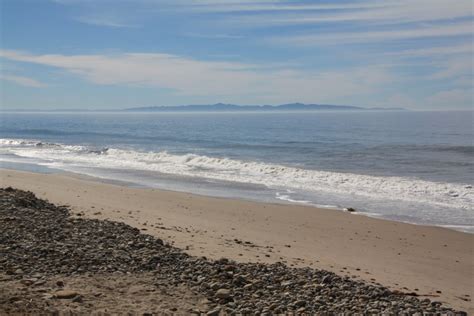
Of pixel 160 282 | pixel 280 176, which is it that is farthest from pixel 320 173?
pixel 160 282

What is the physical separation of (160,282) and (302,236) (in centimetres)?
517

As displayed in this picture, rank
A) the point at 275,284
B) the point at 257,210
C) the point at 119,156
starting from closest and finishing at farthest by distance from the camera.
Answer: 1. the point at 275,284
2. the point at 257,210
3. the point at 119,156

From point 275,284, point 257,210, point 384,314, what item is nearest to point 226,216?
point 257,210

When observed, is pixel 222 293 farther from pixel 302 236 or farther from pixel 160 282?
pixel 302 236

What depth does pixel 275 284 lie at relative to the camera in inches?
257

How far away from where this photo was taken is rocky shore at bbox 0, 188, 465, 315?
5.71m

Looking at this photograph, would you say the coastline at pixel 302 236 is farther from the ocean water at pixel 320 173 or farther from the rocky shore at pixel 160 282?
the ocean water at pixel 320 173

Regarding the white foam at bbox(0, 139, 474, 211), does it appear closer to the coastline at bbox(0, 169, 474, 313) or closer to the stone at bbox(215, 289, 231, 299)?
the coastline at bbox(0, 169, 474, 313)

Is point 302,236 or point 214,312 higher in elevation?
point 214,312

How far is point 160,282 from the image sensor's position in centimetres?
646

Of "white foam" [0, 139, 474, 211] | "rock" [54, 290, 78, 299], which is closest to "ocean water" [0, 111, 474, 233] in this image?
"white foam" [0, 139, 474, 211]

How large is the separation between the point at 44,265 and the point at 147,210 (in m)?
6.35

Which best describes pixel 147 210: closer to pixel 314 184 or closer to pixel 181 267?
pixel 181 267

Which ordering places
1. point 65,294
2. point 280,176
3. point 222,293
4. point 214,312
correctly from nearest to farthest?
1. point 214,312
2. point 65,294
3. point 222,293
4. point 280,176
